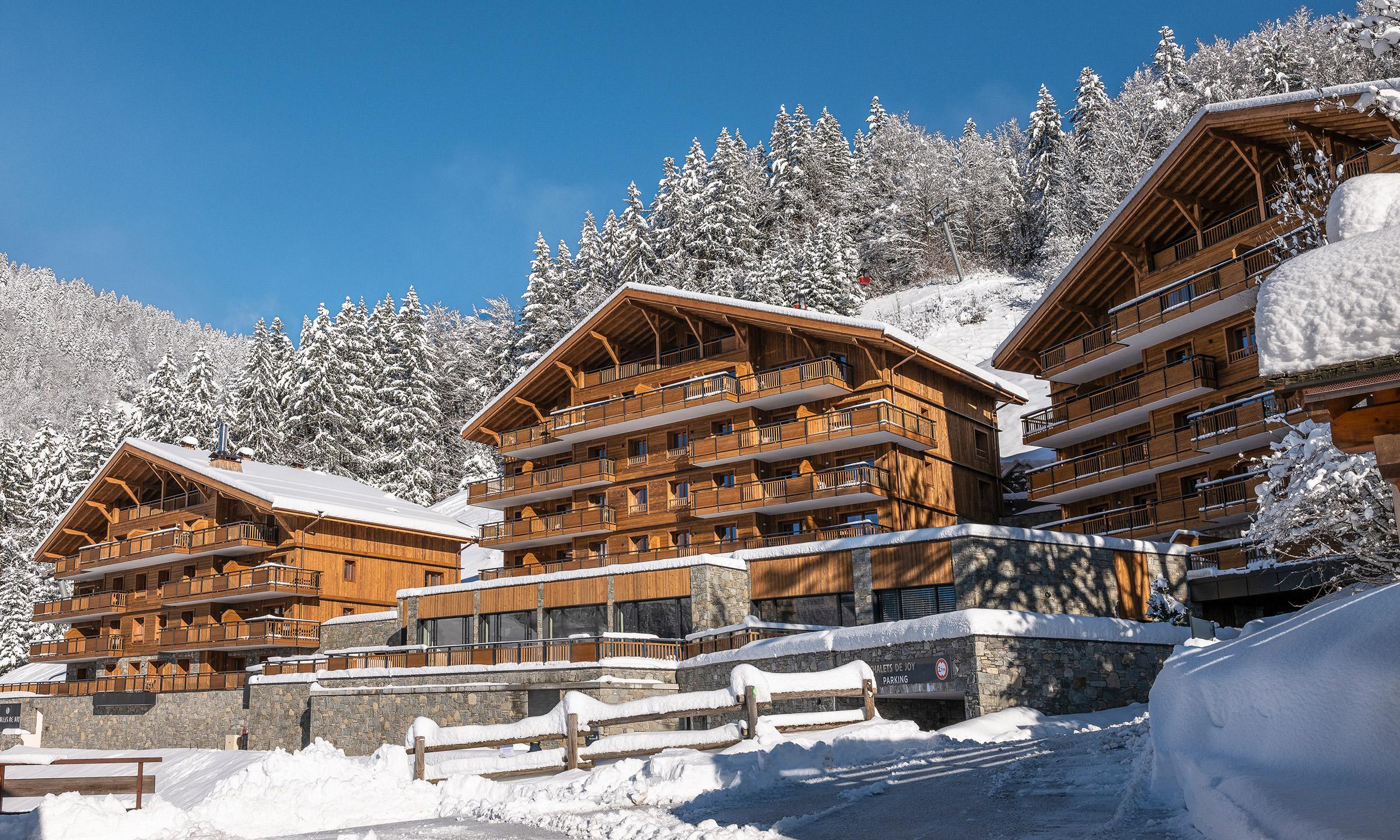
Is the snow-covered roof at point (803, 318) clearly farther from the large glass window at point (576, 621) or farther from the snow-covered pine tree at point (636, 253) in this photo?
the snow-covered pine tree at point (636, 253)

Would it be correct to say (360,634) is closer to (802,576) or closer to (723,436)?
(723,436)

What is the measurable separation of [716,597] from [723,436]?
8456mm

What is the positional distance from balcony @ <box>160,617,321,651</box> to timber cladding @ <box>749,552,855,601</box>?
21229mm

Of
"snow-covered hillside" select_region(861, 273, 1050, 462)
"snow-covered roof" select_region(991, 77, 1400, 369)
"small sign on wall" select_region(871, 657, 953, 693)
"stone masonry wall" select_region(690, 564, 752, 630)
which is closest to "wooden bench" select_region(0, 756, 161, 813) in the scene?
"small sign on wall" select_region(871, 657, 953, 693)

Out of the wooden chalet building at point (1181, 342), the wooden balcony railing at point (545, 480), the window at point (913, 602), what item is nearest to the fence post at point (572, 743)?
the window at point (913, 602)

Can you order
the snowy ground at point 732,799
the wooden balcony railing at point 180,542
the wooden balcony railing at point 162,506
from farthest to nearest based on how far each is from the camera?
the wooden balcony railing at point 162,506 < the wooden balcony railing at point 180,542 < the snowy ground at point 732,799

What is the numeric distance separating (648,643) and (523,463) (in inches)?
732

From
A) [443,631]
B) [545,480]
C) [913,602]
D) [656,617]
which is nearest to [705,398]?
[545,480]

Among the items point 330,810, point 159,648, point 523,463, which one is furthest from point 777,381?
point 159,648

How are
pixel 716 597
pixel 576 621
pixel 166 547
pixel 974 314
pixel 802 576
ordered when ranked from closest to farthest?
1. pixel 802 576
2. pixel 716 597
3. pixel 576 621
4. pixel 166 547
5. pixel 974 314

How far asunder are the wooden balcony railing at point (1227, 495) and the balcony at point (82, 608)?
48902 millimetres

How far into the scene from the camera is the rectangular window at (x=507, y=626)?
37.3 m

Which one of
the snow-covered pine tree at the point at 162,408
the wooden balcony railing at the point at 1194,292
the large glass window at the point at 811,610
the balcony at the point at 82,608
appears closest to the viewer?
the large glass window at the point at 811,610

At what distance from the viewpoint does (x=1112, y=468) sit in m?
38.6
